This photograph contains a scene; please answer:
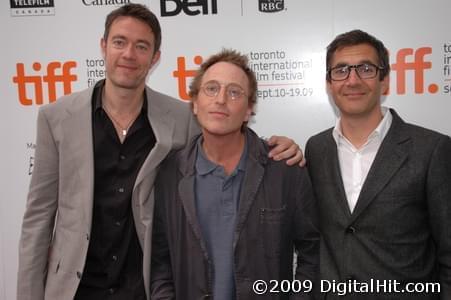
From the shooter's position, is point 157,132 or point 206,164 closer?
point 206,164

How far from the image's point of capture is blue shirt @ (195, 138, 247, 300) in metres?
1.59

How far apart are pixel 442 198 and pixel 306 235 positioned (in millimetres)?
571

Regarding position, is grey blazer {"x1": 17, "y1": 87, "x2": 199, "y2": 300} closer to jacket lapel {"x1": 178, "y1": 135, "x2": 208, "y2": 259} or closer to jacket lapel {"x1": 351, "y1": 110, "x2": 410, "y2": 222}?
jacket lapel {"x1": 178, "y1": 135, "x2": 208, "y2": 259}

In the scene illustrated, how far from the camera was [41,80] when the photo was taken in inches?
115

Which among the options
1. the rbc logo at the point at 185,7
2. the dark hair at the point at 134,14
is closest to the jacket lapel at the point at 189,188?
the dark hair at the point at 134,14

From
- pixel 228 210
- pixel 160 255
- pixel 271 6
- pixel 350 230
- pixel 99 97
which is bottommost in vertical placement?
pixel 160 255

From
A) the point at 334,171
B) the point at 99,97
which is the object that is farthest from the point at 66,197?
the point at 334,171

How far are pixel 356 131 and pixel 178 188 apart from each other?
2.77 feet

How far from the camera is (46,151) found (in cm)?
184

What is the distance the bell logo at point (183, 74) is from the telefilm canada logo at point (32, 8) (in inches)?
40.1

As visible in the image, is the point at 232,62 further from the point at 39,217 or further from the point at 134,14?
the point at 39,217

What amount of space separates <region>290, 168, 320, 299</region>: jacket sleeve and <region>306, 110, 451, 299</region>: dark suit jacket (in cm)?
9

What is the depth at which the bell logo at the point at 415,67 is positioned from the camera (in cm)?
267

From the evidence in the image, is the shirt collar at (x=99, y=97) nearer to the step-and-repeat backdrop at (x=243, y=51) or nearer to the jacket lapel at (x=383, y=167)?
the step-and-repeat backdrop at (x=243, y=51)
